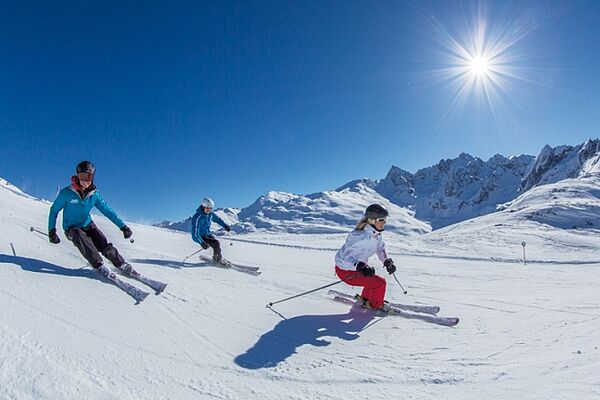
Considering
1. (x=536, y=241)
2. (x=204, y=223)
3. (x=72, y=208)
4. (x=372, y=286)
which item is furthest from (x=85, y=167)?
(x=536, y=241)

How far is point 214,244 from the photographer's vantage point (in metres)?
9.35

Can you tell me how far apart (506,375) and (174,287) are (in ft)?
15.4

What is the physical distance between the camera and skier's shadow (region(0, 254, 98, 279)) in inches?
204

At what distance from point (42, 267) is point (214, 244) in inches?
170

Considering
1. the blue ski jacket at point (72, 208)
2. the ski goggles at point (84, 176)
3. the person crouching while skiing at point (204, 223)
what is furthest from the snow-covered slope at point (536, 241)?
the ski goggles at point (84, 176)

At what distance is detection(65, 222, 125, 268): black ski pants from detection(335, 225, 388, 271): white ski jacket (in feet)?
12.3

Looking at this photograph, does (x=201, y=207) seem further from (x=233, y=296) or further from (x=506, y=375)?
(x=506, y=375)

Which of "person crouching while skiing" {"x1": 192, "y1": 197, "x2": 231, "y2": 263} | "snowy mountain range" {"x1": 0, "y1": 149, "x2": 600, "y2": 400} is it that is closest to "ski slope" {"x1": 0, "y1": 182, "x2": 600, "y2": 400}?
"snowy mountain range" {"x1": 0, "y1": 149, "x2": 600, "y2": 400}

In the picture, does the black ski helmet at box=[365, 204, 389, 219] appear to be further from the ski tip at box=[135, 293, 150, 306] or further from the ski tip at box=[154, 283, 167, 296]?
the ski tip at box=[135, 293, 150, 306]

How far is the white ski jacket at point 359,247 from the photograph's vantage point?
5.67 metres

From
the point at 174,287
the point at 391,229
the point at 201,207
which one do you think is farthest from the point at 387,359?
the point at 391,229

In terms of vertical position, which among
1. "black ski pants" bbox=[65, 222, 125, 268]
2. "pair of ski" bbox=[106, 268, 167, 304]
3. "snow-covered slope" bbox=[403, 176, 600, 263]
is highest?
"snow-covered slope" bbox=[403, 176, 600, 263]

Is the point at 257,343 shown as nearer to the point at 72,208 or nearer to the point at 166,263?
the point at 72,208

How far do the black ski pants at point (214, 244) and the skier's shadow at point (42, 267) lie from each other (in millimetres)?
3631
